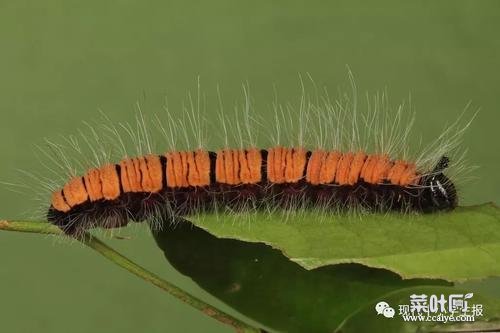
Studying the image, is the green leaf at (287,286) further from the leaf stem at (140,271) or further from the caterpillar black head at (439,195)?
the caterpillar black head at (439,195)

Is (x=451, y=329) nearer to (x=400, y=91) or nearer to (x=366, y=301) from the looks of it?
(x=366, y=301)

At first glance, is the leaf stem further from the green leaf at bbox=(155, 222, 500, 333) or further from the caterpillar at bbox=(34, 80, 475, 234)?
the caterpillar at bbox=(34, 80, 475, 234)

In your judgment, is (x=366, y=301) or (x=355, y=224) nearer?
(x=366, y=301)

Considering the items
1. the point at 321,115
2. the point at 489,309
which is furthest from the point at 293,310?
the point at 321,115

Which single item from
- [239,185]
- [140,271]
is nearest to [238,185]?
[239,185]

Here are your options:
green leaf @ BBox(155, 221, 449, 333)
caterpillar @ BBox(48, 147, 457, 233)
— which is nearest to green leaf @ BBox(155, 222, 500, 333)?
green leaf @ BBox(155, 221, 449, 333)

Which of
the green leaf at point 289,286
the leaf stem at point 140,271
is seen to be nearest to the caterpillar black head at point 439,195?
the green leaf at point 289,286
